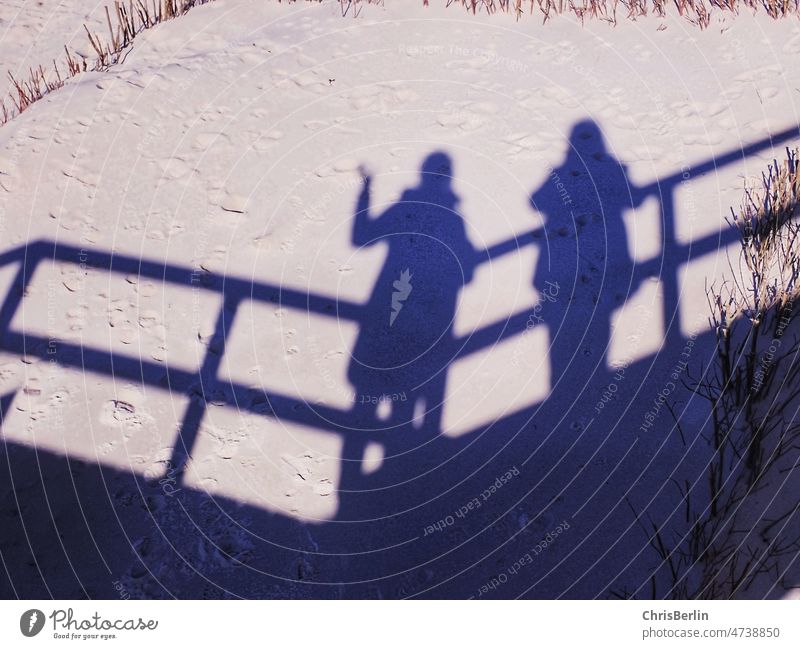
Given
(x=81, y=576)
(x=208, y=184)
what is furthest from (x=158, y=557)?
(x=208, y=184)

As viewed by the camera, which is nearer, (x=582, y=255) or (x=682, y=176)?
(x=582, y=255)

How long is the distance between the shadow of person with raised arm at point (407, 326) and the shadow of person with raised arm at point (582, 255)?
43 centimetres

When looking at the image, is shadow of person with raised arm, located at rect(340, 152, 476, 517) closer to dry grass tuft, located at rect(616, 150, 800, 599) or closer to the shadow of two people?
the shadow of two people

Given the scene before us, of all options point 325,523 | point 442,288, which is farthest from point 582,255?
point 325,523

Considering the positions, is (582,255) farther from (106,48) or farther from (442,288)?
(106,48)

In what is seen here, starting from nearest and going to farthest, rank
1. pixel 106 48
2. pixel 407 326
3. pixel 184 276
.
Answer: pixel 407 326
pixel 184 276
pixel 106 48

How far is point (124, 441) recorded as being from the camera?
3.58 metres

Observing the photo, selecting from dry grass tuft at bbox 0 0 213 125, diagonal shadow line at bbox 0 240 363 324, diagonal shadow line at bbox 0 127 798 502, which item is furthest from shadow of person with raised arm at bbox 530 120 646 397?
dry grass tuft at bbox 0 0 213 125

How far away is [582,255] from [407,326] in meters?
0.94

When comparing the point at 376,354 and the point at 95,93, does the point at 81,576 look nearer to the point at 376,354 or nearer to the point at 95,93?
the point at 376,354

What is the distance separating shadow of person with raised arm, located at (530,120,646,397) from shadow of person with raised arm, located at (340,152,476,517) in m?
0.43

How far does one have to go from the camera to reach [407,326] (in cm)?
383

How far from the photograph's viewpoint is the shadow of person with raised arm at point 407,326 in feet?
11.8

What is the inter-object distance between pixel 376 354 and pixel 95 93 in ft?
7.49
